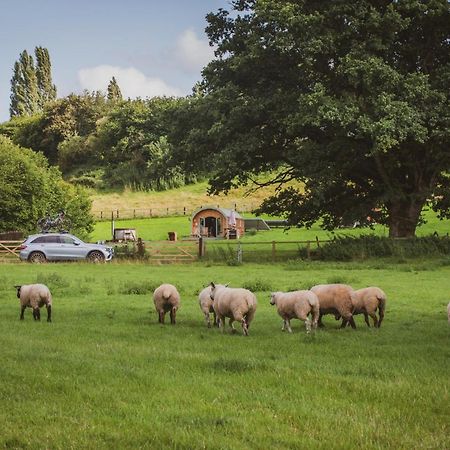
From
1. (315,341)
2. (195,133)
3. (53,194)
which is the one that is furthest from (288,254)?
(315,341)

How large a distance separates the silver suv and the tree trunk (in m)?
16.2

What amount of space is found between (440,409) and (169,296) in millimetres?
7596

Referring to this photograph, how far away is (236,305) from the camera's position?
11.4 meters

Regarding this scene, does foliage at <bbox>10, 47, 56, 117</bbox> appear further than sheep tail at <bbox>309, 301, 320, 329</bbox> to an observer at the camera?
Yes

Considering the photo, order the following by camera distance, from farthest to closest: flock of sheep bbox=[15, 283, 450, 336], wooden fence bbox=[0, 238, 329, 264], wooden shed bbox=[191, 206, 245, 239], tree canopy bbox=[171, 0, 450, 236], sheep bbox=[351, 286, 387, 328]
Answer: wooden shed bbox=[191, 206, 245, 239] < wooden fence bbox=[0, 238, 329, 264] < tree canopy bbox=[171, 0, 450, 236] < sheep bbox=[351, 286, 387, 328] < flock of sheep bbox=[15, 283, 450, 336]

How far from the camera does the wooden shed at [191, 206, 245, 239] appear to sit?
192 ft

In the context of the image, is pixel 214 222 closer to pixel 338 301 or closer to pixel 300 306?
pixel 338 301

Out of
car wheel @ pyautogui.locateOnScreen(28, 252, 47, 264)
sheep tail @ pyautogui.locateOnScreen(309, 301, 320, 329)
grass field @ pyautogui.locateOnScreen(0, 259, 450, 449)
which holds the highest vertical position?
car wheel @ pyautogui.locateOnScreen(28, 252, 47, 264)

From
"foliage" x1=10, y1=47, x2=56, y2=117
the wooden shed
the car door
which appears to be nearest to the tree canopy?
the car door

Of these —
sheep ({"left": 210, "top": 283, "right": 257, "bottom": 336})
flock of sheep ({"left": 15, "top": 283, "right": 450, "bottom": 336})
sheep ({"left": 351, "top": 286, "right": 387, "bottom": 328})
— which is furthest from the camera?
sheep ({"left": 351, "top": 286, "right": 387, "bottom": 328})

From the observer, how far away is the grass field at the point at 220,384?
5.79m

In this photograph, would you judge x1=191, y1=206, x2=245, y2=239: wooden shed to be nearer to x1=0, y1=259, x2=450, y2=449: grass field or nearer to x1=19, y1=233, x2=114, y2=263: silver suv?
x1=19, y1=233, x2=114, y2=263: silver suv

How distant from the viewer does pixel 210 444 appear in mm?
5523

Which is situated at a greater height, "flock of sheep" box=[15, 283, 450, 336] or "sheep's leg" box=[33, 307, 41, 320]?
"flock of sheep" box=[15, 283, 450, 336]
